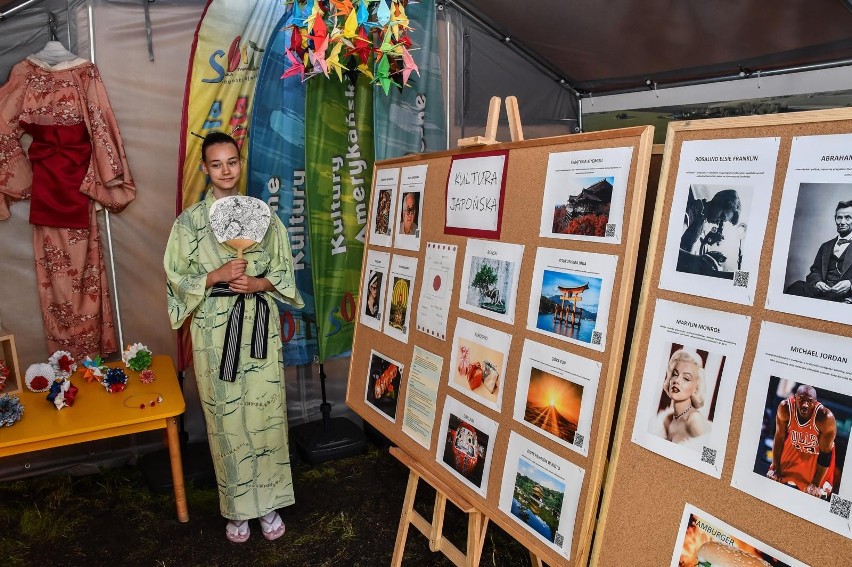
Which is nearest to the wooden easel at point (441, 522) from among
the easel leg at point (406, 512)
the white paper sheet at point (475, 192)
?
the easel leg at point (406, 512)

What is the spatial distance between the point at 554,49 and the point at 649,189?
2306 mm

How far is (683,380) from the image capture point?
1088 mm

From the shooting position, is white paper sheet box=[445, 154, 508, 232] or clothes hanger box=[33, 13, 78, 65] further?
clothes hanger box=[33, 13, 78, 65]

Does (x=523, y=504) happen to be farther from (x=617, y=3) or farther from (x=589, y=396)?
(x=617, y=3)

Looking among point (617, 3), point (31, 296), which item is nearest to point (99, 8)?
point (31, 296)

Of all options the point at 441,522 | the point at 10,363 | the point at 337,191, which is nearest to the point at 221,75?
the point at 337,191

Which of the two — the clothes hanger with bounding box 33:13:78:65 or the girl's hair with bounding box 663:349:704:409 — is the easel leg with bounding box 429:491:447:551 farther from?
the clothes hanger with bounding box 33:13:78:65

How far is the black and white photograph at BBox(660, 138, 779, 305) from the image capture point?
997mm

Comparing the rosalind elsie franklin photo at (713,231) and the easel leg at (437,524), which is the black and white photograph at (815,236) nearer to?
the rosalind elsie franklin photo at (713,231)

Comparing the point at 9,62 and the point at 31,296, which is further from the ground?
the point at 9,62

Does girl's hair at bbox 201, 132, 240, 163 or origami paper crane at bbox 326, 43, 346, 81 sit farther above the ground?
origami paper crane at bbox 326, 43, 346, 81

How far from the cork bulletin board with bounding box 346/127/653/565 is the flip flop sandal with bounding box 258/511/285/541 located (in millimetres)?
811

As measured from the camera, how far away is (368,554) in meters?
2.27

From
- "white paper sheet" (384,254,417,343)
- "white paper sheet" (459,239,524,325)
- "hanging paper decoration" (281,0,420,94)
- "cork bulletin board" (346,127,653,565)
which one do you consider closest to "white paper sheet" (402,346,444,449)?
"cork bulletin board" (346,127,653,565)
